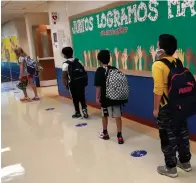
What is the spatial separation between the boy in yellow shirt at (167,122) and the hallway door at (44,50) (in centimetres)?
704

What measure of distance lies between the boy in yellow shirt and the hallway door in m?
7.04

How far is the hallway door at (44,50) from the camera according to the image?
884cm

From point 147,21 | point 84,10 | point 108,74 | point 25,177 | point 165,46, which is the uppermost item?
point 84,10

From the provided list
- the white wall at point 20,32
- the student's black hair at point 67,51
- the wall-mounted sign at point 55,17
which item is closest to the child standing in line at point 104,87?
the student's black hair at point 67,51

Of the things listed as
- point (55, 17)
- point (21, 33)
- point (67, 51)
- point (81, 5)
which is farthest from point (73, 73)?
point (21, 33)

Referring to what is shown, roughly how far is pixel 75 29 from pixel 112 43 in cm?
155

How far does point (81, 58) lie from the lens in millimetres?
5730

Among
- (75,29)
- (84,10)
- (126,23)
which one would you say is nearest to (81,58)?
(75,29)

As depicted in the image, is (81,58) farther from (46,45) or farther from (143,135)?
(46,45)

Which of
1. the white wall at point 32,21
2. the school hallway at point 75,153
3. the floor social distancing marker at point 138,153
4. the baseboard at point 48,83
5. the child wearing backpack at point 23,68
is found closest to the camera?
the school hallway at point 75,153

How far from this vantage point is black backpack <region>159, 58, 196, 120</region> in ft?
6.95

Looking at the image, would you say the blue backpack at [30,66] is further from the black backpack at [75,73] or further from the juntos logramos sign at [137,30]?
the black backpack at [75,73]

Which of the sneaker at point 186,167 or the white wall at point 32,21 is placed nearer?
the sneaker at point 186,167

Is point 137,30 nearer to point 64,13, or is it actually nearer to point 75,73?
point 75,73
